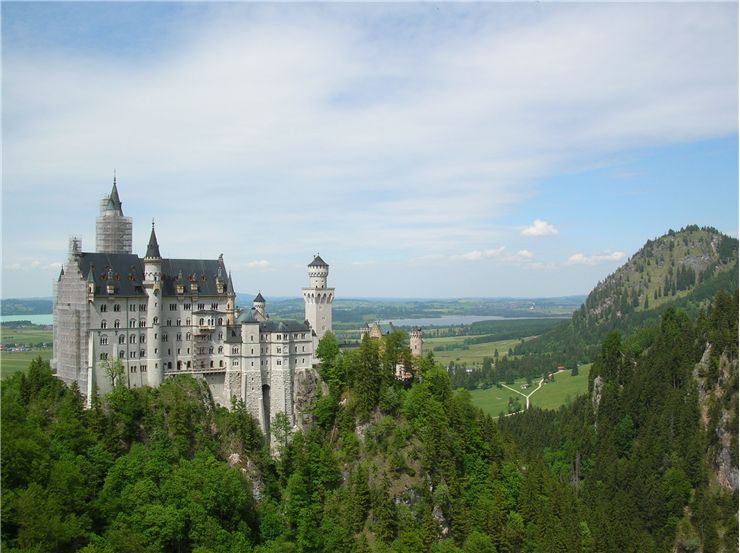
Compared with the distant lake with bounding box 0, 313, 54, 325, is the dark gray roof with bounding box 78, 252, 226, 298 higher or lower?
higher

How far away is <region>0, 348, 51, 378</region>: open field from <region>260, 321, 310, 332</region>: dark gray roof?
3014 centimetres

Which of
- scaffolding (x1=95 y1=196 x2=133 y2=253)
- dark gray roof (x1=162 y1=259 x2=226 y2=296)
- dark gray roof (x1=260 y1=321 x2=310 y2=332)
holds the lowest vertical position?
dark gray roof (x1=260 y1=321 x2=310 y2=332)

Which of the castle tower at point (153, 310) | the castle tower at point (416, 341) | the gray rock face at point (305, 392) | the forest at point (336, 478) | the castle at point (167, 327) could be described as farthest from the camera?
the castle tower at point (416, 341)

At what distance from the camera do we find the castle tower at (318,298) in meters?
94.8

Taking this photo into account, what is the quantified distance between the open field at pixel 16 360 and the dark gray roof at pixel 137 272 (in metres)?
→ 17.4

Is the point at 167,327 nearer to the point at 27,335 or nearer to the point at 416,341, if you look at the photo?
the point at 416,341

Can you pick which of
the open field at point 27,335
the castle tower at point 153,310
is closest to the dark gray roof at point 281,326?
the castle tower at point 153,310

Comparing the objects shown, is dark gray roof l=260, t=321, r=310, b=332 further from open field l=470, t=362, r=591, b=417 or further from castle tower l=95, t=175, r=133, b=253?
open field l=470, t=362, r=591, b=417

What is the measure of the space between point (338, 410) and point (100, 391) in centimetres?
2829

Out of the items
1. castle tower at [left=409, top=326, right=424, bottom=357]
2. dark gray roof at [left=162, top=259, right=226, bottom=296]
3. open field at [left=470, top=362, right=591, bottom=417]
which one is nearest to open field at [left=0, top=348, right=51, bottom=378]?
dark gray roof at [left=162, top=259, right=226, bottom=296]

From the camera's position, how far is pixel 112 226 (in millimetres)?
92625

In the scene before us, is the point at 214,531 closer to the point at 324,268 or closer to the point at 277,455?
the point at 277,455

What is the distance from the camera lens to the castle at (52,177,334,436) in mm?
79312

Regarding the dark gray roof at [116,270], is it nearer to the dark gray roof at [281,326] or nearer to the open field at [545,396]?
the dark gray roof at [281,326]
